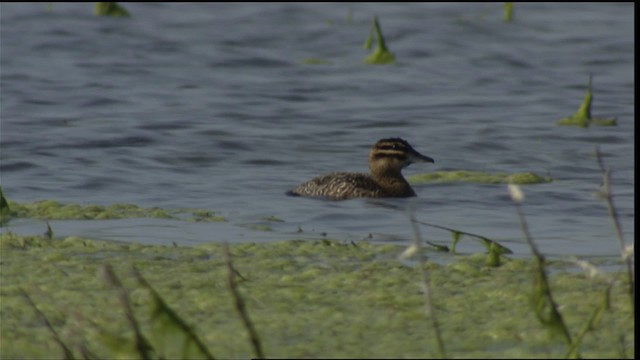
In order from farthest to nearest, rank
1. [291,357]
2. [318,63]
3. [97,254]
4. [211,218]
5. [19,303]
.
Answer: [318,63] → [211,218] → [97,254] → [19,303] → [291,357]

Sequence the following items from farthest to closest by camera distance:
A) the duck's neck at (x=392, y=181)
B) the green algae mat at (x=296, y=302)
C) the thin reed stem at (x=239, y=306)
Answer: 1. the duck's neck at (x=392, y=181)
2. the green algae mat at (x=296, y=302)
3. the thin reed stem at (x=239, y=306)

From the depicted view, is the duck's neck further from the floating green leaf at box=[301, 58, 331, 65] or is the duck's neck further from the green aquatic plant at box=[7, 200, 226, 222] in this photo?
the floating green leaf at box=[301, 58, 331, 65]

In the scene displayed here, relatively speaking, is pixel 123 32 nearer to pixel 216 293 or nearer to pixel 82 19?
pixel 82 19

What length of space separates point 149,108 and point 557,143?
3.97 m

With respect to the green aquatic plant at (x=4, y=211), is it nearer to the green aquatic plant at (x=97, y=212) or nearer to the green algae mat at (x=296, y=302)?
the green aquatic plant at (x=97, y=212)

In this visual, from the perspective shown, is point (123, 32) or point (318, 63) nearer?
point (318, 63)

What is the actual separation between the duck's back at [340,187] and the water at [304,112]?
0.13 meters

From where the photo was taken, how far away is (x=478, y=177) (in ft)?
42.4

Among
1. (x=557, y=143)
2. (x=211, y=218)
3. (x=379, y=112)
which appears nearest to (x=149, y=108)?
(x=379, y=112)

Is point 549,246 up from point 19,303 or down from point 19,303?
down

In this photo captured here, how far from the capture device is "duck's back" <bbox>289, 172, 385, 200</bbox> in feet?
38.8

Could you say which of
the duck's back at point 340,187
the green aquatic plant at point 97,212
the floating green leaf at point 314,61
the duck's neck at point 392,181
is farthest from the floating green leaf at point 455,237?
the floating green leaf at point 314,61

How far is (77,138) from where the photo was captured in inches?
572

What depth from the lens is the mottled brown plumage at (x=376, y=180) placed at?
1191 cm
